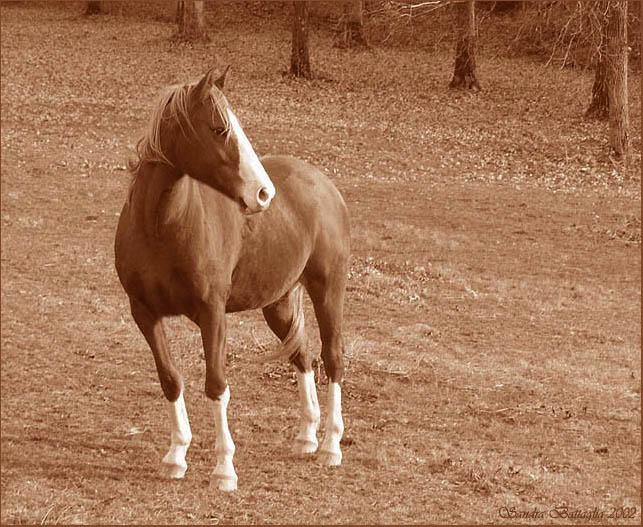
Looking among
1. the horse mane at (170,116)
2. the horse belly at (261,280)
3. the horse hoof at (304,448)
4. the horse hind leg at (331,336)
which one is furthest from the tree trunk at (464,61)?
the horse mane at (170,116)

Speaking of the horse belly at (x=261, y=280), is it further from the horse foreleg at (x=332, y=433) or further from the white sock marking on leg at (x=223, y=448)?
the horse foreleg at (x=332, y=433)

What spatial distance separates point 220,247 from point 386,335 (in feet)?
13.9

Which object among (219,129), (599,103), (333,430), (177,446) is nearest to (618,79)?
(599,103)

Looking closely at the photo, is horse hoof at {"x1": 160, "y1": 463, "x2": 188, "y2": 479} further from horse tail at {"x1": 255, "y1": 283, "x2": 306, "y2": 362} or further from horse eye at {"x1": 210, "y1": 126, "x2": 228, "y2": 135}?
horse eye at {"x1": 210, "y1": 126, "x2": 228, "y2": 135}

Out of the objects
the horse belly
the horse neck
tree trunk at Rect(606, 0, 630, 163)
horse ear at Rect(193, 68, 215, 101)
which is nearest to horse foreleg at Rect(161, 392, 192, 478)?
the horse belly

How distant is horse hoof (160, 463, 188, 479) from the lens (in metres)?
6.27

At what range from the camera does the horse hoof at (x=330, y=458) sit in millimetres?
6590

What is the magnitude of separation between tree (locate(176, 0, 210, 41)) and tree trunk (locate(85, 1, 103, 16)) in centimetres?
609

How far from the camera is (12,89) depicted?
23.3 meters

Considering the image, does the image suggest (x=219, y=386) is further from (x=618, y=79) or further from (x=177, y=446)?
(x=618, y=79)

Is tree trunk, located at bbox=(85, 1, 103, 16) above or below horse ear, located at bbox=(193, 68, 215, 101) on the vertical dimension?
below

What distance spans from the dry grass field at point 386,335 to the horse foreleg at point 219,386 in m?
0.13

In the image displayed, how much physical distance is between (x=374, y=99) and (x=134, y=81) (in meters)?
5.78

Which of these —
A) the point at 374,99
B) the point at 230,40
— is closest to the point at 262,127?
the point at 374,99
